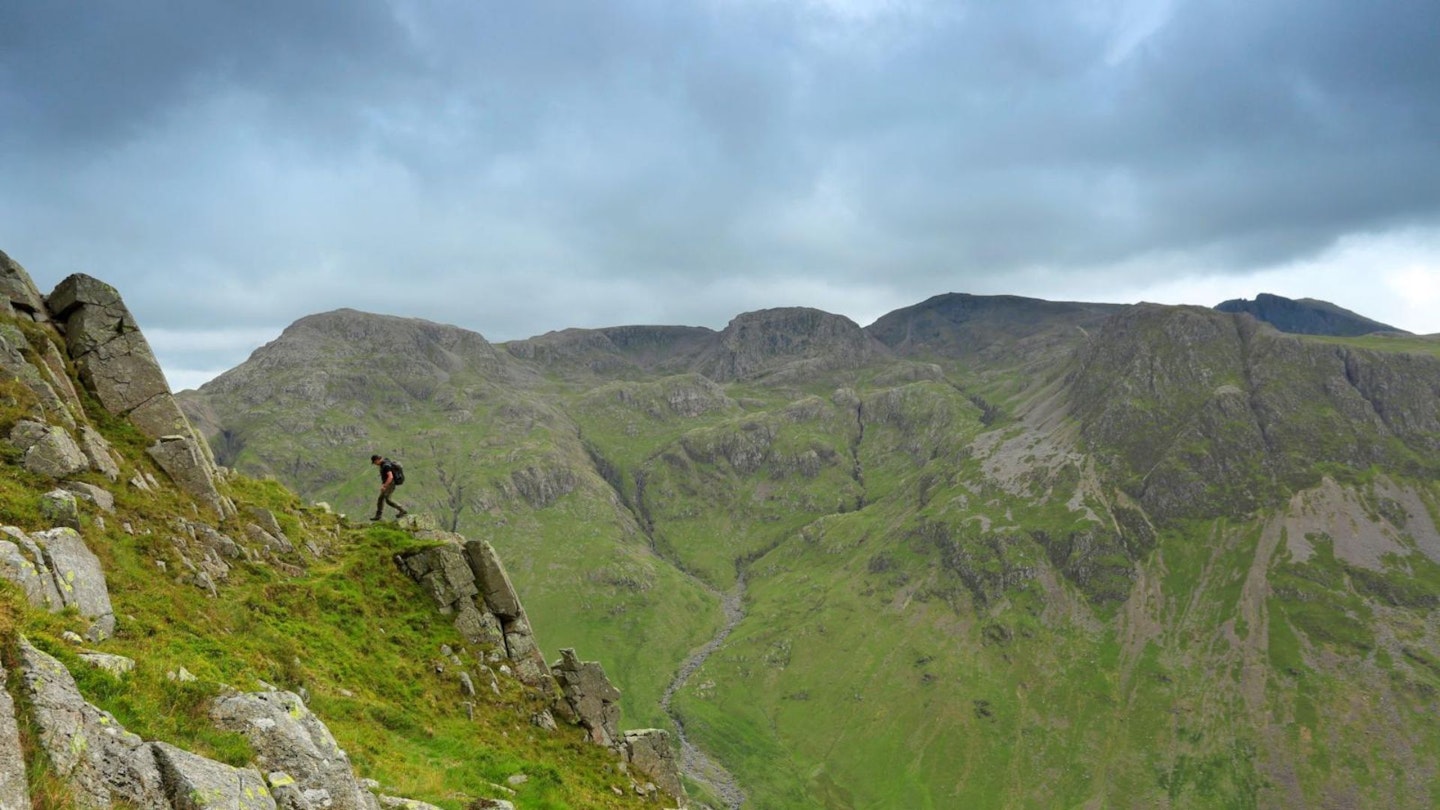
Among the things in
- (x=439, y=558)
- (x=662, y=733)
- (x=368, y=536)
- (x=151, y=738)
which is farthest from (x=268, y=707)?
(x=662, y=733)

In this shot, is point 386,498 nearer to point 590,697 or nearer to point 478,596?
point 478,596

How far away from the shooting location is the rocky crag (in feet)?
38.2

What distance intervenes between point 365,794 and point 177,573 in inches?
606

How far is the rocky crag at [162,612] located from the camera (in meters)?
11.6

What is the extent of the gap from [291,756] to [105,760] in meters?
4.89

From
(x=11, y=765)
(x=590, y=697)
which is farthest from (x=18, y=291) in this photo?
(x=590, y=697)

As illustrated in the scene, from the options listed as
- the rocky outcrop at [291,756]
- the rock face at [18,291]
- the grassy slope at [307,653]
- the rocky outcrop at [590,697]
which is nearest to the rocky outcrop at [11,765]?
the grassy slope at [307,653]

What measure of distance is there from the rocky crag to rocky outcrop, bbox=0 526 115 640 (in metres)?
0.07

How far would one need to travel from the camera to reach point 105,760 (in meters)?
11.2

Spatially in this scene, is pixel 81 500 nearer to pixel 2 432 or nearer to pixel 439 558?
pixel 2 432

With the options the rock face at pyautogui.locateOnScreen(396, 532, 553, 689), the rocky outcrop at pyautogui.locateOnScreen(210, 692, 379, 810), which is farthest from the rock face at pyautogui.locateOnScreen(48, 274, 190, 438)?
the rocky outcrop at pyautogui.locateOnScreen(210, 692, 379, 810)

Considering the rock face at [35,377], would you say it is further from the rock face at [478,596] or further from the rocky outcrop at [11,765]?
the rocky outcrop at [11,765]

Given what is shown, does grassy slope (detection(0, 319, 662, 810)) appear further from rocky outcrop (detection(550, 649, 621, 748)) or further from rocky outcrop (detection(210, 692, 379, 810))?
rocky outcrop (detection(550, 649, 621, 748))

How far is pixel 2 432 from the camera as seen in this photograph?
24312mm
